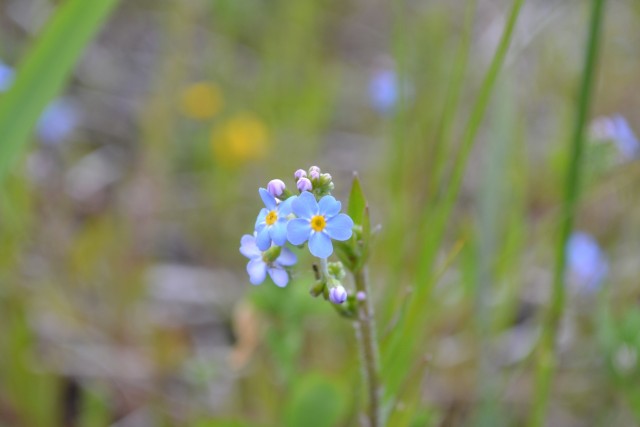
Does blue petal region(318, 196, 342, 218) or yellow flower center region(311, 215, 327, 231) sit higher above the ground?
blue petal region(318, 196, 342, 218)

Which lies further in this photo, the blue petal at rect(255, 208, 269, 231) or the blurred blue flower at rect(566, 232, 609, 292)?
the blurred blue flower at rect(566, 232, 609, 292)

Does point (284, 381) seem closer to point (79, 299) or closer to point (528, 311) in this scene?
point (79, 299)

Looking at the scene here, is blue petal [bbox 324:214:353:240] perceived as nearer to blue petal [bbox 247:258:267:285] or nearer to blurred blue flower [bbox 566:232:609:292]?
blue petal [bbox 247:258:267:285]

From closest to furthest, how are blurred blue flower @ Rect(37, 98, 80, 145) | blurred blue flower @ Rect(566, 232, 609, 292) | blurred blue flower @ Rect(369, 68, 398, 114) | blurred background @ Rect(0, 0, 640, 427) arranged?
blurred background @ Rect(0, 0, 640, 427), blurred blue flower @ Rect(566, 232, 609, 292), blurred blue flower @ Rect(37, 98, 80, 145), blurred blue flower @ Rect(369, 68, 398, 114)

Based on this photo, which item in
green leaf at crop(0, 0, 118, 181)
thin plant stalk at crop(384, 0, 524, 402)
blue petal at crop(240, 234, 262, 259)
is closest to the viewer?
blue petal at crop(240, 234, 262, 259)

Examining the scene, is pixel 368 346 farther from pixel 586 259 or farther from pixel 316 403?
pixel 586 259

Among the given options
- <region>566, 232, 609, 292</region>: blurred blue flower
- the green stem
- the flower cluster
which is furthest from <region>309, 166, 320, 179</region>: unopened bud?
<region>566, 232, 609, 292</region>: blurred blue flower

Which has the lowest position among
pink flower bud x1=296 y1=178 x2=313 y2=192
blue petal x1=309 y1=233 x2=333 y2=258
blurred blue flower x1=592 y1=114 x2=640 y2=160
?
blue petal x1=309 y1=233 x2=333 y2=258
